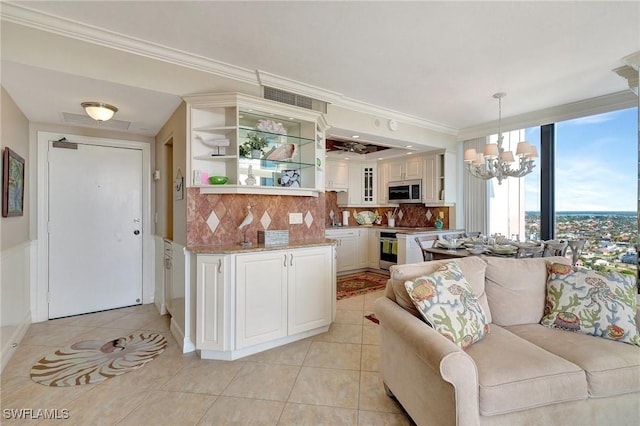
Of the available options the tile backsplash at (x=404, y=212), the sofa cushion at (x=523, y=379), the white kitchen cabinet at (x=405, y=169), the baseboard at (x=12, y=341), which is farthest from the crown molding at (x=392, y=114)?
the baseboard at (x=12, y=341)

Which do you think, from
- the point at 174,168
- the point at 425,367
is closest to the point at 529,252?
the point at 425,367

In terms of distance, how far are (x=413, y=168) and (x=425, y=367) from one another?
14.8ft

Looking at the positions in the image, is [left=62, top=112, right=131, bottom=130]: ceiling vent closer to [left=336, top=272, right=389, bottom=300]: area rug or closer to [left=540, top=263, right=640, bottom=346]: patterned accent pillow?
[left=336, top=272, right=389, bottom=300]: area rug

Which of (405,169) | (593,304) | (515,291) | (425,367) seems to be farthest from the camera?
(405,169)

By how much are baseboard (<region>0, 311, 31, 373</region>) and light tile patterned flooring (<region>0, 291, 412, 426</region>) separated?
0.17 feet

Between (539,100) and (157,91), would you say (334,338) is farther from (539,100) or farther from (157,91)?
(539,100)

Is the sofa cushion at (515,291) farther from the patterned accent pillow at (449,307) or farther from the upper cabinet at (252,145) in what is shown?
the upper cabinet at (252,145)

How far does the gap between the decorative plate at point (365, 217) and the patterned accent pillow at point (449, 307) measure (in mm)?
4385

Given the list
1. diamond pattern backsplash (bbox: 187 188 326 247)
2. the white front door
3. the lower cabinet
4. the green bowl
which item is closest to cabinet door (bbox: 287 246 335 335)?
the lower cabinet

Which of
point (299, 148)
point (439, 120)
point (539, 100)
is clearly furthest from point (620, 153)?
point (299, 148)

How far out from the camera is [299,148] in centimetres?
315

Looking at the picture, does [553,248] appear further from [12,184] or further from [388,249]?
[12,184]

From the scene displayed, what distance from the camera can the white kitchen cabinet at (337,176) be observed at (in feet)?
18.6

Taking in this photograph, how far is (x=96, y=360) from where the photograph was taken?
8.00 ft
